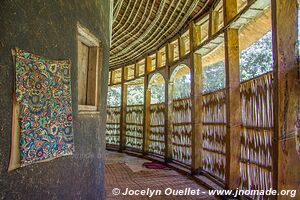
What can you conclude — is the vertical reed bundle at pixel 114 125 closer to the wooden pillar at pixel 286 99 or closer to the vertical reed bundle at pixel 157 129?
the vertical reed bundle at pixel 157 129

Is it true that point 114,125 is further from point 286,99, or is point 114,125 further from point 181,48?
point 286,99

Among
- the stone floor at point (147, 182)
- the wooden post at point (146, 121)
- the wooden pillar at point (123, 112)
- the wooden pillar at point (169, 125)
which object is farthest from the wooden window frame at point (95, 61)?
the wooden pillar at point (123, 112)

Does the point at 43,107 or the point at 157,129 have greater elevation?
the point at 43,107

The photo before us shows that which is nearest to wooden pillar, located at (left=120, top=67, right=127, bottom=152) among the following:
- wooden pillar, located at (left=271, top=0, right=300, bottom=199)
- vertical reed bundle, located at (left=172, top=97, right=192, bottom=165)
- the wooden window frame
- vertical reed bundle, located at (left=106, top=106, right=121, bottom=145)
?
vertical reed bundle, located at (left=106, top=106, right=121, bottom=145)

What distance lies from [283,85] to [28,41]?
83.7 inches

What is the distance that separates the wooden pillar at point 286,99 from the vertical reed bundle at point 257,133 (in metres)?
0.53

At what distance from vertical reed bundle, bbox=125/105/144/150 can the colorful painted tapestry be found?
5857 millimetres

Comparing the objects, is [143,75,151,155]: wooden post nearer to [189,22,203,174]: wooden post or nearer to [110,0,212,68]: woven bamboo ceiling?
[110,0,212,68]: woven bamboo ceiling

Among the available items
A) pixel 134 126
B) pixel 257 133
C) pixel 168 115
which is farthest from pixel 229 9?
pixel 134 126

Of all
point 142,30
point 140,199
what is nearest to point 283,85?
point 140,199

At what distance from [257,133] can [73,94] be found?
2237mm

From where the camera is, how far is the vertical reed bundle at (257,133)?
2.72 m

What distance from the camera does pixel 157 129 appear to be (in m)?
7.01

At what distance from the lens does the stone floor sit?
3.79 metres
